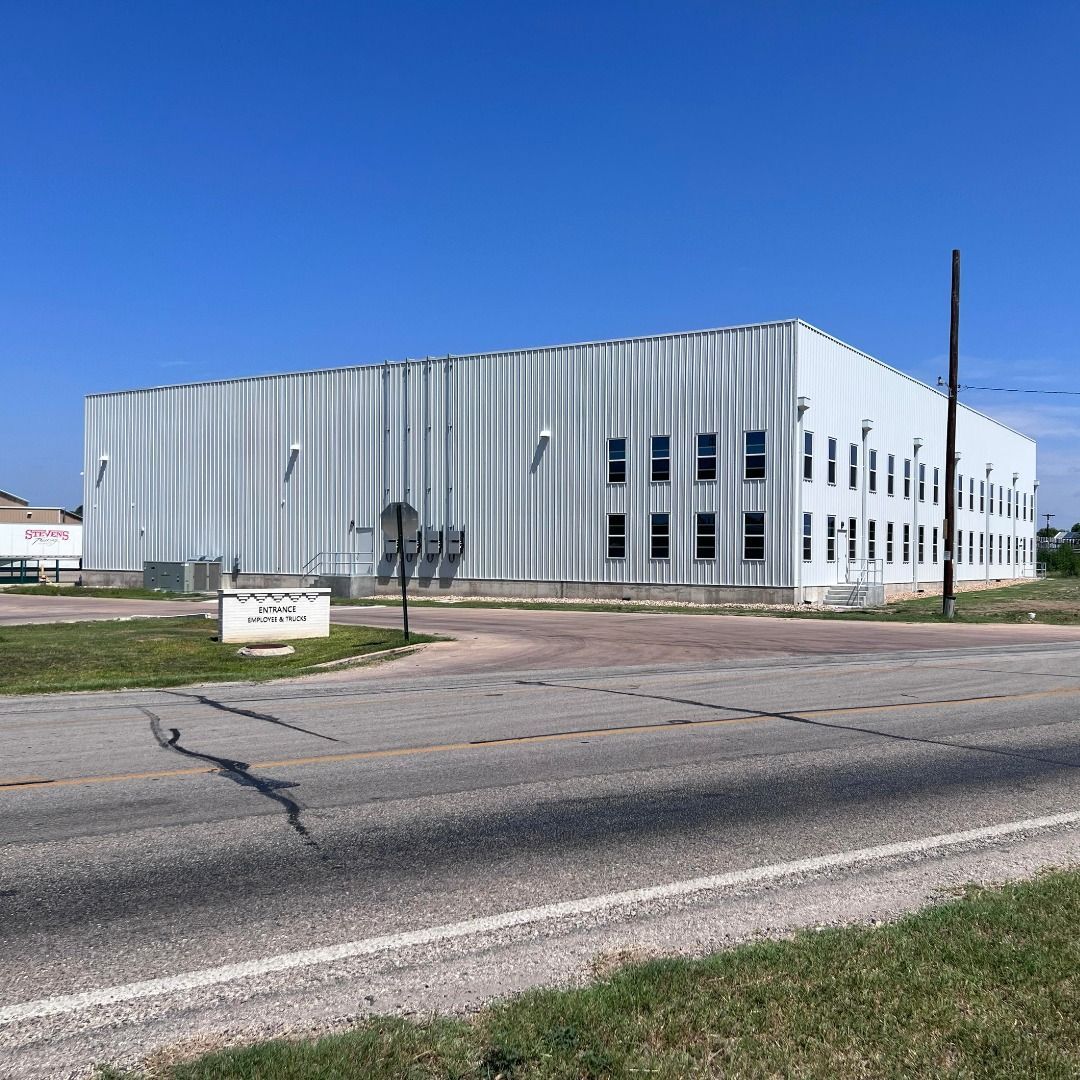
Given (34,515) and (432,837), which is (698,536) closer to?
(432,837)

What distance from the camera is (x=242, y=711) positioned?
1281 cm

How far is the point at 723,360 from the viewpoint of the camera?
43562mm

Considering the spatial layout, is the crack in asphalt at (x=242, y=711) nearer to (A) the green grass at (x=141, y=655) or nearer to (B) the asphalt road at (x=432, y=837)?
(B) the asphalt road at (x=432, y=837)

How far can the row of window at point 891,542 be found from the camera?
43219 mm

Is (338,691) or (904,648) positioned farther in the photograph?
(904,648)

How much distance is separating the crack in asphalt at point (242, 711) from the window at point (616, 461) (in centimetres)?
3197

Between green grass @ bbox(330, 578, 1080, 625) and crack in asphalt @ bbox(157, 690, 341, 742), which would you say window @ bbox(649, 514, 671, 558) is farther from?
crack in asphalt @ bbox(157, 690, 341, 742)

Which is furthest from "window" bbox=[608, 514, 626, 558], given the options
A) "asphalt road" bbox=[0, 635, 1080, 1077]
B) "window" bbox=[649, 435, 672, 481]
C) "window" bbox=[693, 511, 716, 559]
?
"asphalt road" bbox=[0, 635, 1080, 1077]

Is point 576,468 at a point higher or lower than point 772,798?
higher

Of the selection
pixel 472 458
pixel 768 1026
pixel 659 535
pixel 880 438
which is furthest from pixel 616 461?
pixel 768 1026

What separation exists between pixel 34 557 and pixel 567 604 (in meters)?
40.8

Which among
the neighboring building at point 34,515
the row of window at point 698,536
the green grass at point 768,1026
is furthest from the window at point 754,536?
the neighboring building at point 34,515

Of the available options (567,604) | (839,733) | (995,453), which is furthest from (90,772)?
(995,453)

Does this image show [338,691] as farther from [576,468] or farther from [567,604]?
[576,468]
